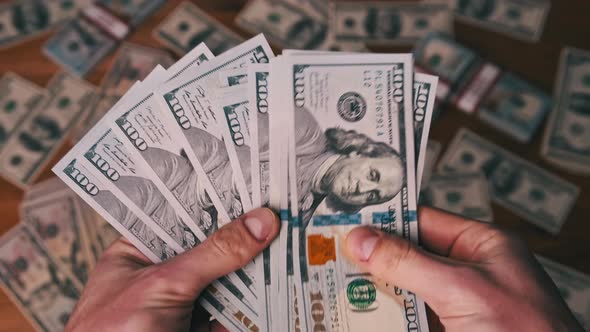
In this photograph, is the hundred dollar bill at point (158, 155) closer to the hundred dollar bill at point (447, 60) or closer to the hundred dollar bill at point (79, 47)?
the hundred dollar bill at point (79, 47)

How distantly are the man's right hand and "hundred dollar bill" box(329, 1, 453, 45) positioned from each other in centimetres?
73

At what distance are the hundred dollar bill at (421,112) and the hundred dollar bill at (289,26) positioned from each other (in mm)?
503

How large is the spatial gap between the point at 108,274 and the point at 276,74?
43 cm

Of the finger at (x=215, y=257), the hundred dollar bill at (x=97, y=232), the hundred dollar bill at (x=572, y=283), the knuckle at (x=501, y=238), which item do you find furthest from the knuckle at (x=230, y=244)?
the hundred dollar bill at (x=572, y=283)

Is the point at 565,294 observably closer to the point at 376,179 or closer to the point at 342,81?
the point at 376,179

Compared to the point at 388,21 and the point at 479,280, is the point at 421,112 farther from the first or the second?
the point at 388,21

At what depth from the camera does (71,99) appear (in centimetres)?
121

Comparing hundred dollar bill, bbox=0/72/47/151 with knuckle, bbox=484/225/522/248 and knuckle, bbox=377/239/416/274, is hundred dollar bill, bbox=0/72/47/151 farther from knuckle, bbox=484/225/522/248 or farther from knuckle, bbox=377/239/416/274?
knuckle, bbox=484/225/522/248

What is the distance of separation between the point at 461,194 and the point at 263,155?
620 millimetres

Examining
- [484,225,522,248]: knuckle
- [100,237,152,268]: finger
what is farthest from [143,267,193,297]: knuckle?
[484,225,522,248]: knuckle

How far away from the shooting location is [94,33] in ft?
4.16

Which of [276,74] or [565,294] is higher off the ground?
[276,74]

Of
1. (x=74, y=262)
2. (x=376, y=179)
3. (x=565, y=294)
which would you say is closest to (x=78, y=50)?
(x=74, y=262)

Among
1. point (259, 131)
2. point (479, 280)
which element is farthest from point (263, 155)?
point (479, 280)
